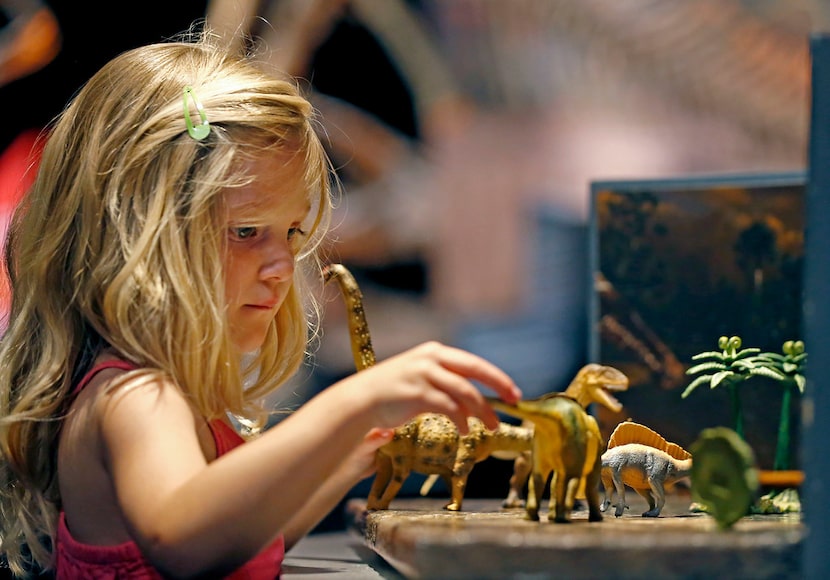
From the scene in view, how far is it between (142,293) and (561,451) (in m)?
0.40

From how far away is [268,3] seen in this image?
5.85 ft

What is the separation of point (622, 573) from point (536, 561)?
6 cm

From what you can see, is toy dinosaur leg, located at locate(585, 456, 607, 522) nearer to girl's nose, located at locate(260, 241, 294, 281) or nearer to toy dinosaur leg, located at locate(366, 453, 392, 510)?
girl's nose, located at locate(260, 241, 294, 281)

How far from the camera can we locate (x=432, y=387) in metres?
0.74

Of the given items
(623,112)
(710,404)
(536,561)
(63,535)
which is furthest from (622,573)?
(623,112)

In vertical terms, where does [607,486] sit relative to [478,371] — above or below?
below

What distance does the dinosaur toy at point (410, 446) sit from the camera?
1.33 metres

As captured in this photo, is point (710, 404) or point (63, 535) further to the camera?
point (710, 404)

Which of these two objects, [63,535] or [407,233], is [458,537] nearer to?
[63,535]

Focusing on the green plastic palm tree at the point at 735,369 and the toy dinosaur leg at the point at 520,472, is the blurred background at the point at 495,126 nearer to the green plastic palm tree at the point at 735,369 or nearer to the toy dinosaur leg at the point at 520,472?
the toy dinosaur leg at the point at 520,472

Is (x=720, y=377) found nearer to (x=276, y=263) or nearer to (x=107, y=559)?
(x=276, y=263)

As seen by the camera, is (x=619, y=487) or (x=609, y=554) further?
(x=619, y=487)

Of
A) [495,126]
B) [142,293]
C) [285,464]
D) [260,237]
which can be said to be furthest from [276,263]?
[495,126]

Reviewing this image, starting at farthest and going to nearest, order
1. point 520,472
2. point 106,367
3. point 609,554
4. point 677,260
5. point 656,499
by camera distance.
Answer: point 677,260, point 520,472, point 656,499, point 106,367, point 609,554
